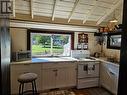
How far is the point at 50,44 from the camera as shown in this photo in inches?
160

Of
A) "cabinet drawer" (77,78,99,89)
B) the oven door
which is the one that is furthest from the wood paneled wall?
"cabinet drawer" (77,78,99,89)

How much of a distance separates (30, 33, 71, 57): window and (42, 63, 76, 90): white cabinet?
0.78m

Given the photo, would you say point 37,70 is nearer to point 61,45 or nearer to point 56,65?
point 56,65

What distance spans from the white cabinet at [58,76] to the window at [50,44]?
0.78 metres

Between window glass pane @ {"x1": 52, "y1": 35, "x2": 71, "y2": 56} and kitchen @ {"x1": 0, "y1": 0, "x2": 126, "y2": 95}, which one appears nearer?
kitchen @ {"x1": 0, "y1": 0, "x2": 126, "y2": 95}

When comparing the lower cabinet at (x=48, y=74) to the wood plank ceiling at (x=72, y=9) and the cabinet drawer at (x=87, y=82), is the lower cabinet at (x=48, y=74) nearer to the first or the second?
the cabinet drawer at (x=87, y=82)

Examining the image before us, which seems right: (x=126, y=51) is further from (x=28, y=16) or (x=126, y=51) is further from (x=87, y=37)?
(x=87, y=37)

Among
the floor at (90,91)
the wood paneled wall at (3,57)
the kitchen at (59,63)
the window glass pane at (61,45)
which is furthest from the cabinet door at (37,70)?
the wood paneled wall at (3,57)

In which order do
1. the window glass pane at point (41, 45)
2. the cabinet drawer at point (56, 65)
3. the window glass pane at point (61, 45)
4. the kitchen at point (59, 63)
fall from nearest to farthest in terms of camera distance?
1. the kitchen at point (59, 63)
2. the cabinet drawer at point (56, 65)
3. the window glass pane at point (41, 45)
4. the window glass pane at point (61, 45)

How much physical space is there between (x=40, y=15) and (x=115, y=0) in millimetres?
1973

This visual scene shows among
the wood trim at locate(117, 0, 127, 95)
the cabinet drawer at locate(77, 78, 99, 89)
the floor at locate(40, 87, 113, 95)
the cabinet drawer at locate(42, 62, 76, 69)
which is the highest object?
the wood trim at locate(117, 0, 127, 95)

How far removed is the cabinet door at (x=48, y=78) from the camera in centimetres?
331

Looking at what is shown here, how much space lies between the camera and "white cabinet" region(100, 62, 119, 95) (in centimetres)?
312

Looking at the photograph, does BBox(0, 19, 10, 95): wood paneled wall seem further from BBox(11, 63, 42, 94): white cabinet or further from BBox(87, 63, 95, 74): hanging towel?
BBox(87, 63, 95, 74): hanging towel
